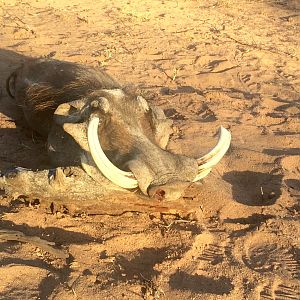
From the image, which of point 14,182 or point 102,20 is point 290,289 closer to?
point 14,182

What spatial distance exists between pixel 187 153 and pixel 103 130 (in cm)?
127

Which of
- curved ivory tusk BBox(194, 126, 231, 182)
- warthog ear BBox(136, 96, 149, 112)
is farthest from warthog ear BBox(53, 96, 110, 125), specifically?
curved ivory tusk BBox(194, 126, 231, 182)

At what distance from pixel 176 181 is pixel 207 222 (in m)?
0.68

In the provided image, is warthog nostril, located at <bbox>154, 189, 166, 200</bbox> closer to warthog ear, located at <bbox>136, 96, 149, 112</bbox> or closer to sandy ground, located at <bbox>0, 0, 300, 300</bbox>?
sandy ground, located at <bbox>0, 0, 300, 300</bbox>

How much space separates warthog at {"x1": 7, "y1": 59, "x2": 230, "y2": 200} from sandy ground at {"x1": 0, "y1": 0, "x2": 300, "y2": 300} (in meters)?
0.37

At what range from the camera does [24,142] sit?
195 inches

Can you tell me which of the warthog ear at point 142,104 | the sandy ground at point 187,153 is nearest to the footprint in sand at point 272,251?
the sandy ground at point 187,153

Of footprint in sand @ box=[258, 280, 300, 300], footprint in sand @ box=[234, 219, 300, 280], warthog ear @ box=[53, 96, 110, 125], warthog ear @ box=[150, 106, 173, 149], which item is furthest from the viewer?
warthog ear @ box=[150, 106, 173, 149]

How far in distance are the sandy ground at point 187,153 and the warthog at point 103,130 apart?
0.37m

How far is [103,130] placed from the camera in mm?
3900

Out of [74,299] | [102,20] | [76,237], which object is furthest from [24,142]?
[102,20]

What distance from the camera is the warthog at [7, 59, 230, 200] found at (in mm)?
3416

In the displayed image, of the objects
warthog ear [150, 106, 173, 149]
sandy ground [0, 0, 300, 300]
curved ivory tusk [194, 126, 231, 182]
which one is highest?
curved ivory tusk [194, 126, 231, 182]

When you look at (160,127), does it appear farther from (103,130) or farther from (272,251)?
(272,251)
